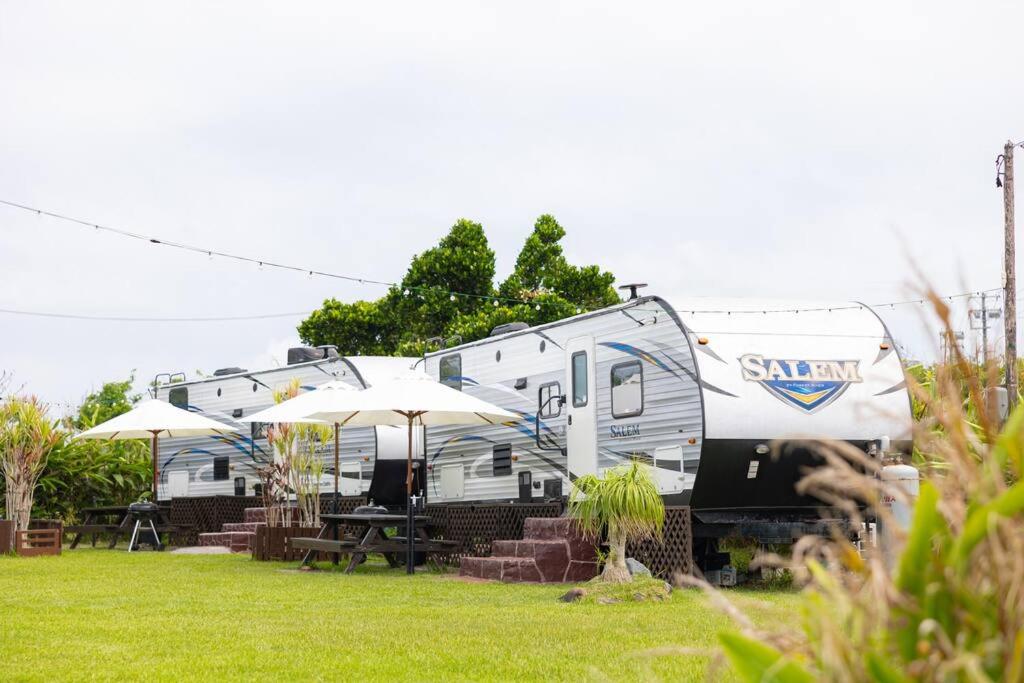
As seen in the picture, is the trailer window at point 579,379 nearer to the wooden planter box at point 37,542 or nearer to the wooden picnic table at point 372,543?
the wooden picnic table at point 372,543

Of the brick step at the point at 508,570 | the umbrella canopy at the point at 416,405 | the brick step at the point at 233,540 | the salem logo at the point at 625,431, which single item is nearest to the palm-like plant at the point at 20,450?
the brick step at the point at 233,540

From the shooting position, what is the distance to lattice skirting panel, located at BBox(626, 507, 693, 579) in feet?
40.4

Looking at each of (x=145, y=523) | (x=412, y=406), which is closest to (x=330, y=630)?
(x=412, y=406)

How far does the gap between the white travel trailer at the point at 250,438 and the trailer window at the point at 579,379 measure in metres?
3.82

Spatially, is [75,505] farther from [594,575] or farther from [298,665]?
[298,665]

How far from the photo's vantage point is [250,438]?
68.0 ft

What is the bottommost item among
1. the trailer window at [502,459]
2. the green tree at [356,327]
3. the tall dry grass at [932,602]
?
the tall dry grass at [932,602]

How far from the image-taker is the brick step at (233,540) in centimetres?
1898

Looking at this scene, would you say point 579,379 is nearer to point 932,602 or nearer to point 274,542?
point 274,542

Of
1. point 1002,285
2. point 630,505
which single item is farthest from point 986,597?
point 1002,285

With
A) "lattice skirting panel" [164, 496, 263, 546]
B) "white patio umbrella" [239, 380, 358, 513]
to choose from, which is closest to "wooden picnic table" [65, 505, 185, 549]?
"lattice skirting panel" [164, 496, 263, 546]

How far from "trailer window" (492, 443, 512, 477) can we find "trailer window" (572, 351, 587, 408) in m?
1.66

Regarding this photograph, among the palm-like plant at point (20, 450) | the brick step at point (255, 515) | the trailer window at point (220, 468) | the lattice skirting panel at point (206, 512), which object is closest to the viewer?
the palm-like plant at point (20, 450)

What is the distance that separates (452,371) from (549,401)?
2.62 metres
